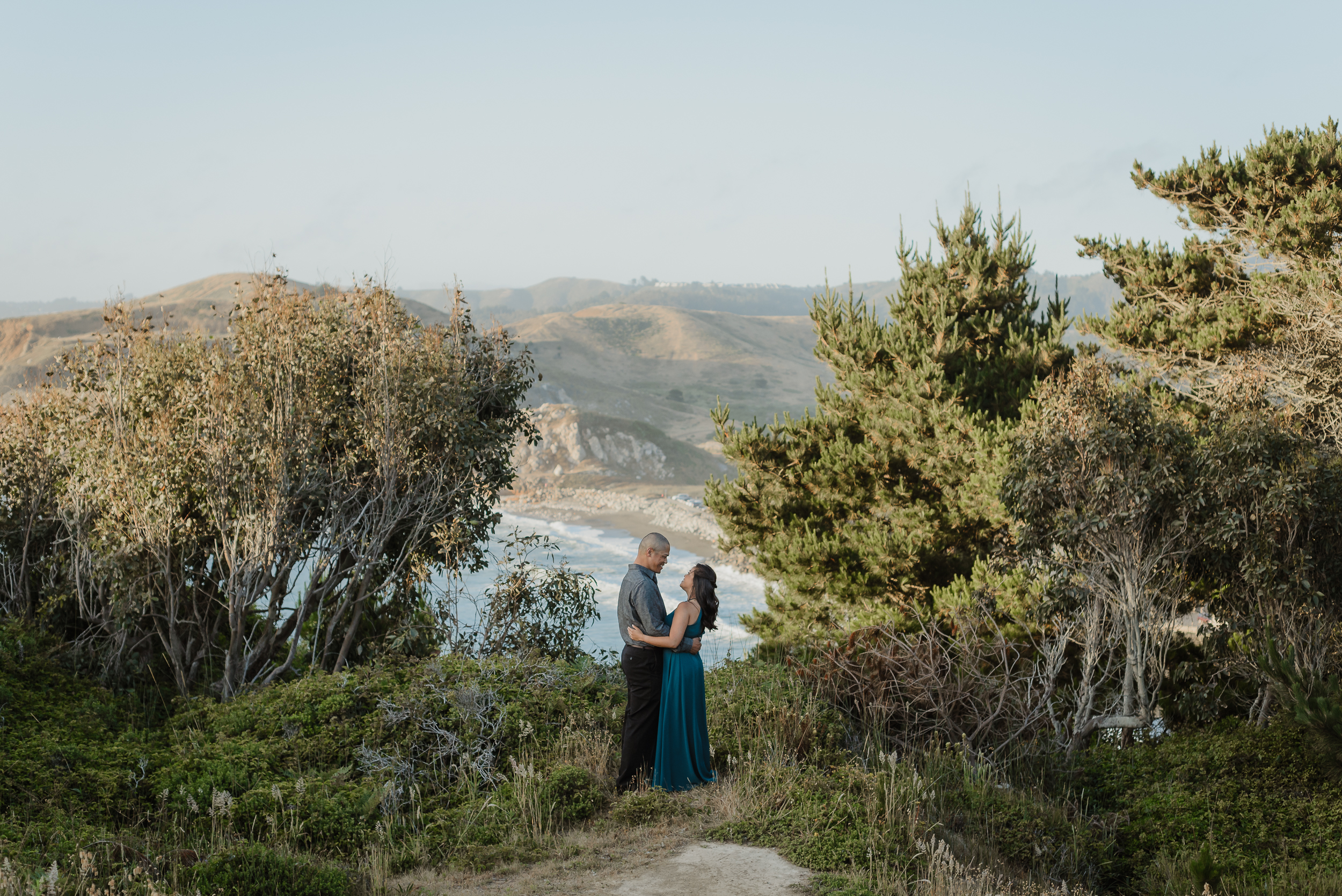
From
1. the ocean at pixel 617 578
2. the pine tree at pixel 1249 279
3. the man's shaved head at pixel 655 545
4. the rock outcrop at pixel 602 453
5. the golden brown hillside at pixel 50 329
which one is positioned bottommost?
the ocean at pixel 617 578

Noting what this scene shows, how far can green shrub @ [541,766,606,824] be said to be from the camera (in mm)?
6621

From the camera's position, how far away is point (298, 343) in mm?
11203

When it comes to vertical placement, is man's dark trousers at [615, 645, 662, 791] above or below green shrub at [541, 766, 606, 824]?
above

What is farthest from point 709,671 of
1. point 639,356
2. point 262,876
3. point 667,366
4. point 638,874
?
point 639,356

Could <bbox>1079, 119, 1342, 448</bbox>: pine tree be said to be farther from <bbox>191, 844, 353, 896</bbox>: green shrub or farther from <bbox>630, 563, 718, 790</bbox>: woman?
Answer: <bbox>191, 844, 353, 896</bbox>: green shrub

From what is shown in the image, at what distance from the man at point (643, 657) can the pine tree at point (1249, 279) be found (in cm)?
814

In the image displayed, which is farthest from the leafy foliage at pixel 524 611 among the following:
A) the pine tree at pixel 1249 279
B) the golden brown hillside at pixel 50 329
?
the golden brown hillside at pixel 50 329

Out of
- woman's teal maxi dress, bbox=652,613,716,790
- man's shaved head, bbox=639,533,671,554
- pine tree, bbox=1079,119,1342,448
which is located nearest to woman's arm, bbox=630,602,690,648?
woman's teal maxi dress, bbox=652,613,716,790

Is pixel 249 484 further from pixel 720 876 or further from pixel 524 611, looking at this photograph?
pixel 720 876

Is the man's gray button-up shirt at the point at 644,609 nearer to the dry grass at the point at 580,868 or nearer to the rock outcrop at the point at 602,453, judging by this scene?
the dry grass at the point at 580,868

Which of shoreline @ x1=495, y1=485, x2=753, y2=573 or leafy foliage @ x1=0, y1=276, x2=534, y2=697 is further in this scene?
shoreline @ x1=495, y1=485, x2=753, y2=573

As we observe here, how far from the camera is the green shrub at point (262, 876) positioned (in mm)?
4801

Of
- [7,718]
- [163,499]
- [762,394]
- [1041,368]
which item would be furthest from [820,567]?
[762,394]

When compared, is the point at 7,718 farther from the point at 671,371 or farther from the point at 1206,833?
the point at 671,371
